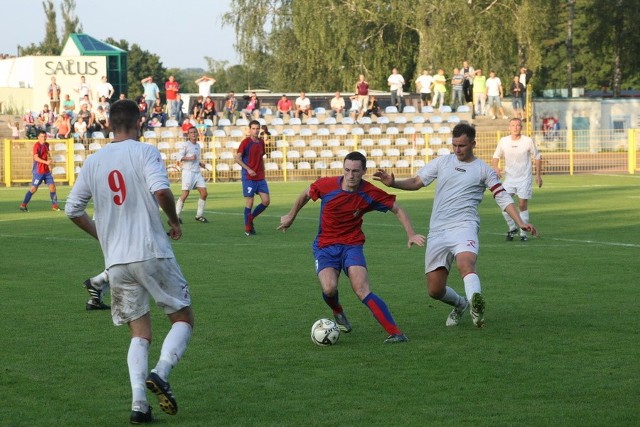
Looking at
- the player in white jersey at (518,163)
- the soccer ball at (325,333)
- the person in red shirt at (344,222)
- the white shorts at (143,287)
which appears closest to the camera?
the white shorts at (143,287)

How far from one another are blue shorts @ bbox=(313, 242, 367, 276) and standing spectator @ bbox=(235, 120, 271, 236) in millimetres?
10076

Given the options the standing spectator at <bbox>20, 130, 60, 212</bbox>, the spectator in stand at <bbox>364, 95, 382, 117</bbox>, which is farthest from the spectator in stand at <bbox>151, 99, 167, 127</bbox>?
the standing spectator at <bbox>20, 130, 60, 212</bbox>

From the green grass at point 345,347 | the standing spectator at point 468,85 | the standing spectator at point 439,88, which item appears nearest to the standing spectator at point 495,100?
the standing spectator at point 468,85

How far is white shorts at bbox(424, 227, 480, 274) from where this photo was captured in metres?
9.55

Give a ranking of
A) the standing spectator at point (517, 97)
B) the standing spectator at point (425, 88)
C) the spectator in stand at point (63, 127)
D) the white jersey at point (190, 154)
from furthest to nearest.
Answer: the standing spectator at point (425, 88) < the standing spectator at point (517, 97) < the spectator in stand at point (63, 127) < the white jersey at point (190, 154)

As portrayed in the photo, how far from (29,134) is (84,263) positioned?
82.0 ft

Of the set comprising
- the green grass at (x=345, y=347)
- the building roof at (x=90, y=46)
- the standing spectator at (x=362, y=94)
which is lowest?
the green grass at (x=345, y=347)

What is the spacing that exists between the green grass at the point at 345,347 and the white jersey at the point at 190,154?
484 centimetres

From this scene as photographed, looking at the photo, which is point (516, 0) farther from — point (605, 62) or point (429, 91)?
point (605, 62)

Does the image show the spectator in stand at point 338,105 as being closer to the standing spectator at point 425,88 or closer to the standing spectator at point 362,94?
the standing spectator at point 362,94

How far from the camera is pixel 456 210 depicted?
9.76 meters

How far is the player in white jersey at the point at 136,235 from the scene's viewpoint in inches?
256

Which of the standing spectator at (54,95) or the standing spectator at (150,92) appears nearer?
the standing spectator at (54,95)

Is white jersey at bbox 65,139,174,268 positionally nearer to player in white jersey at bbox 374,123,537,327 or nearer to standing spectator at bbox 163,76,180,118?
player in white jersey at bbox 374,123,537,327
